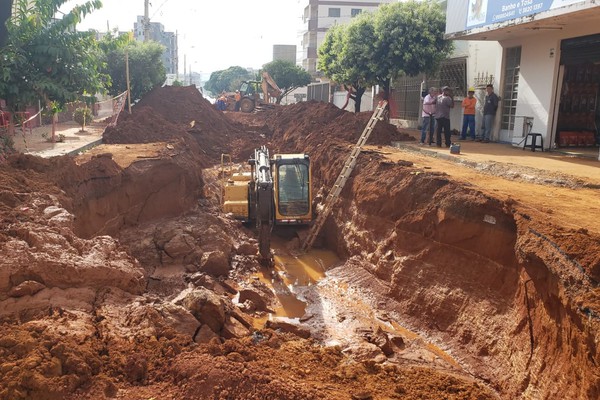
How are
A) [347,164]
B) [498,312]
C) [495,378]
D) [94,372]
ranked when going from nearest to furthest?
[94,372], [495,378], [498,312], [347,164]

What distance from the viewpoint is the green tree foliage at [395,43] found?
19453 mm

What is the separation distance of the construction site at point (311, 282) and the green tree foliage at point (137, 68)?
1115cm

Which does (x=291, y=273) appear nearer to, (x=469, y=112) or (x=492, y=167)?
(x=492, y=167)

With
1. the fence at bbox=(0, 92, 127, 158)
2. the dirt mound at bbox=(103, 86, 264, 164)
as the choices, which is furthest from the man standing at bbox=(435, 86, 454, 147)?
the fence at bbox=(0, 92, 127, 158)

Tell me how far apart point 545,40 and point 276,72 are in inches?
1493

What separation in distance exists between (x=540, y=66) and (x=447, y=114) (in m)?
3.05

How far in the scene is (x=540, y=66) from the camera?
15.2m

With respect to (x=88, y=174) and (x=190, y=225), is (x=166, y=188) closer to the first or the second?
(x=190, y=225)

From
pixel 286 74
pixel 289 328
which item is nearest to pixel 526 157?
pixel 289 328

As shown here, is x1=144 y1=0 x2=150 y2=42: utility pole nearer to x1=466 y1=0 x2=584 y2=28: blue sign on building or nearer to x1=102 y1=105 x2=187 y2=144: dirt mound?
x1=102 y1=105 x2=187 y2=144: dirt mound

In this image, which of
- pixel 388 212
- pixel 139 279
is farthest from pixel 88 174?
pixel 388 212

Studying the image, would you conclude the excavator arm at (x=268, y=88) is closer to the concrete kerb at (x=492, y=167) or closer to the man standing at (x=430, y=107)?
the man standing at (x=430, y=107)

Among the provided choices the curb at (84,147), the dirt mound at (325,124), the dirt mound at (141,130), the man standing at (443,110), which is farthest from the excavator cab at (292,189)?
the dirt mound at (141,130)

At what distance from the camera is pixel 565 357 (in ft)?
20.6
